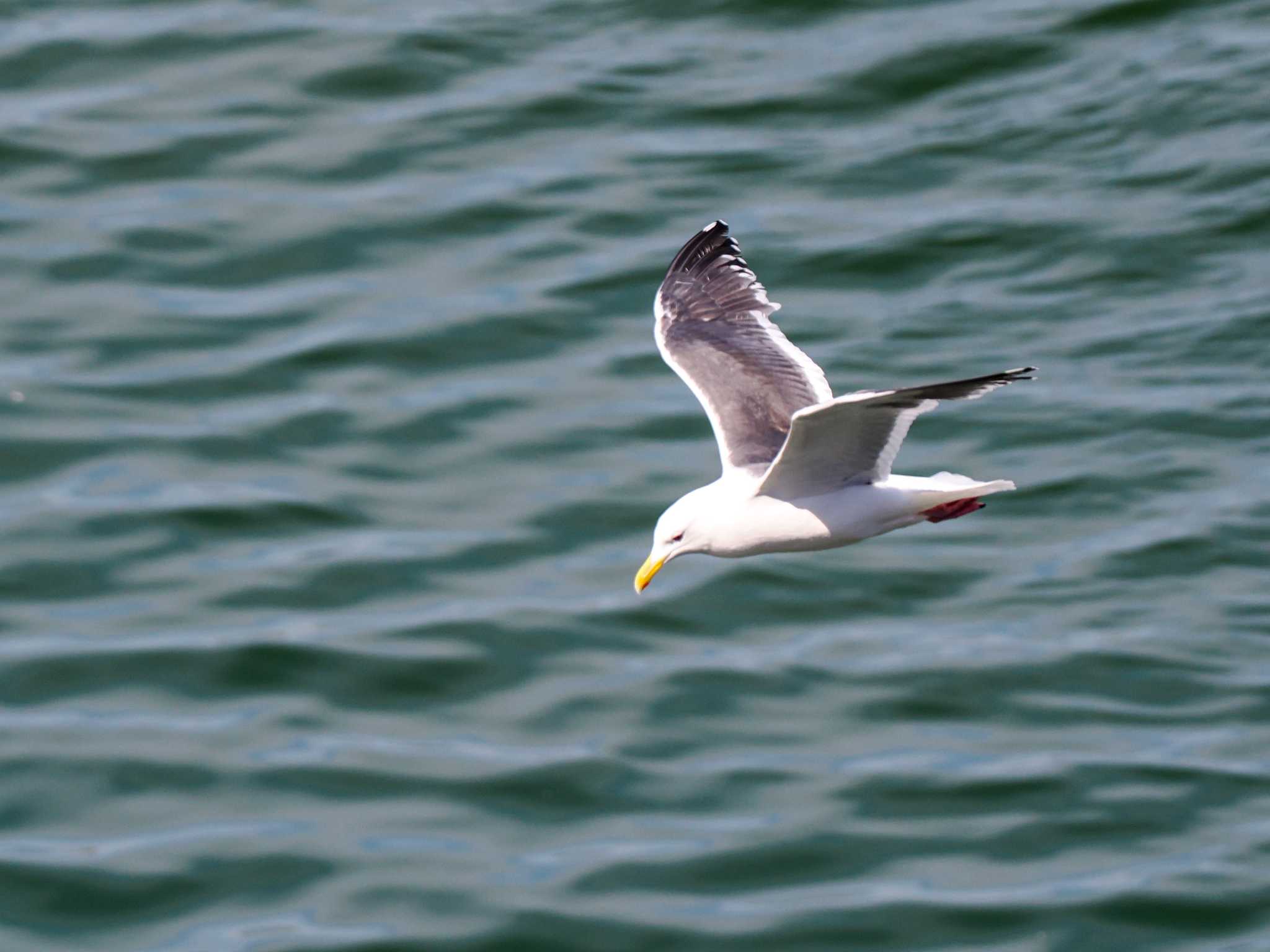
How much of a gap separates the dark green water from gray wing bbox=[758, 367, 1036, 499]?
258 centimetres

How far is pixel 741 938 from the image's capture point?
9195 mm

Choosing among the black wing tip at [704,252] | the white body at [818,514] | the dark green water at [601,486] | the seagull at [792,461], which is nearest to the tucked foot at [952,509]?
the seagull at [792,461]

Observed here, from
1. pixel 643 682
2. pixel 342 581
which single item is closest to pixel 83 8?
pixel 342 581

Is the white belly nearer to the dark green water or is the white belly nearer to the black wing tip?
the black wing tip

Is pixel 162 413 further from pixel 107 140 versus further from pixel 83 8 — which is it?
pixel 83 8

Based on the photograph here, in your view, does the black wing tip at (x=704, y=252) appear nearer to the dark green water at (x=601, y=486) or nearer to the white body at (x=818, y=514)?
the white body at (x=818, y=514)

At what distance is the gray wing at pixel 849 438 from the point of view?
6.65 m

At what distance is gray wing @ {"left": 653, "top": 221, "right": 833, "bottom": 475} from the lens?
8.18 m

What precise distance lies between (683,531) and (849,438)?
71cm

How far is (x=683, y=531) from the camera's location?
7.59 metres

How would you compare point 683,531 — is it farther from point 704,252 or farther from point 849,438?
point 704,252

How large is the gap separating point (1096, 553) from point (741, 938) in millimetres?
3375

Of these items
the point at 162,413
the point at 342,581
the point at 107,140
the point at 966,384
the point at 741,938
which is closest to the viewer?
the point at 966,384

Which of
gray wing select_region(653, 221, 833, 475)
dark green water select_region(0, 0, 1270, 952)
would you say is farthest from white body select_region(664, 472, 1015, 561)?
dark green water select_region(0, 0, 1270, 952)
